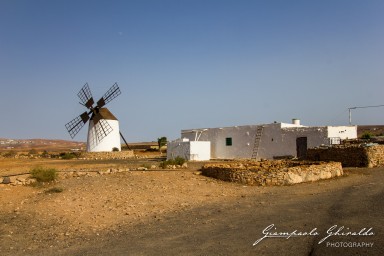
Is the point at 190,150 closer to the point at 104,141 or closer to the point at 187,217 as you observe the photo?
the point at 104,141

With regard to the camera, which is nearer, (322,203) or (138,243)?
(138,243)

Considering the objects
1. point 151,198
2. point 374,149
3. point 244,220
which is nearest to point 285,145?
point 374,149

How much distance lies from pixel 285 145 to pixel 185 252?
20.9m

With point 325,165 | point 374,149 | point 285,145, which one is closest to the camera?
point 325,165

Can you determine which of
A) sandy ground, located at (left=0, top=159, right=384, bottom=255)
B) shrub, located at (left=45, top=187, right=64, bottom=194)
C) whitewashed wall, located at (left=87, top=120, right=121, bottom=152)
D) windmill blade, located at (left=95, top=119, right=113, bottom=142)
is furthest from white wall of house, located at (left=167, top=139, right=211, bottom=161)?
shrub, located at (left=45, top=187, right=64, bottom=194)

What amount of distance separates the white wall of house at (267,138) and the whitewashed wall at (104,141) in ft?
33.2

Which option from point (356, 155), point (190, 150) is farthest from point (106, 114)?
point (356, 155)

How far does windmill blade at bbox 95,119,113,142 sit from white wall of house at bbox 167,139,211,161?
10.1 m

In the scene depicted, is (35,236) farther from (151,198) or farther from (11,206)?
(151,198)

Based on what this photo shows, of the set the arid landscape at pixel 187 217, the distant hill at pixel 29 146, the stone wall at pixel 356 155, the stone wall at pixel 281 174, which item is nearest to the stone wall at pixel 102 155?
the arid landscape at pixel 187 217

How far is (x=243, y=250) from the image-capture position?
233 inches

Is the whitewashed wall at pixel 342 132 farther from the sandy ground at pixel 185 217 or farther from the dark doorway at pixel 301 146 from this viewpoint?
the sandy ground at pixel 185 217

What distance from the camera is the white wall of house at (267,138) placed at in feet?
80.3

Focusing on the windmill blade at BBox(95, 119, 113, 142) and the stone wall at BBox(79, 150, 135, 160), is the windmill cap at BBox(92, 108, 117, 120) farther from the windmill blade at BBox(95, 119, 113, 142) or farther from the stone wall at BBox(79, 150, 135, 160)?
the stone wall at BBox(79, 150, 135, 160)
